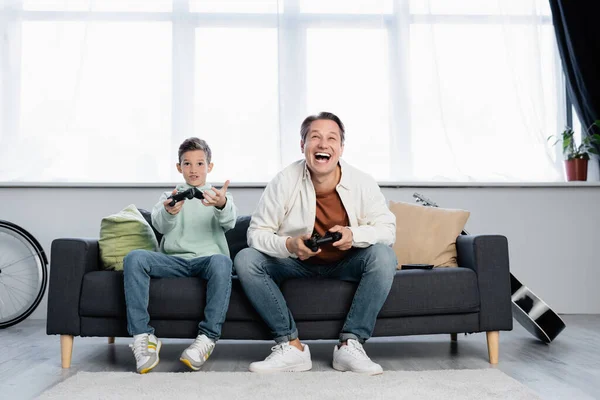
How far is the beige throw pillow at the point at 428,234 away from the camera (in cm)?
276

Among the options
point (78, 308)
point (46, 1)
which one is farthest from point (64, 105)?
point (78, 308)

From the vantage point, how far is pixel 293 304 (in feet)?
7.92

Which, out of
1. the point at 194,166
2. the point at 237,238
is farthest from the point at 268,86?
the point at 194,166

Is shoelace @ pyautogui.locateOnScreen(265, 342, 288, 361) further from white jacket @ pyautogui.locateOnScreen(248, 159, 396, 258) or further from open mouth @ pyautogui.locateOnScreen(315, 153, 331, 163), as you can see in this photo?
open mouth @ pyautogui.locateOnScreen(315, 153, 331, 163)

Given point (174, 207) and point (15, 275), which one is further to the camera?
point (15, 275)

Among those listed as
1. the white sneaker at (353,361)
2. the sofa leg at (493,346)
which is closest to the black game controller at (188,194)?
the white sneaker at (353,361)

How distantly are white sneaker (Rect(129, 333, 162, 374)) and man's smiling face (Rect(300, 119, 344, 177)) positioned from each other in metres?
0.90

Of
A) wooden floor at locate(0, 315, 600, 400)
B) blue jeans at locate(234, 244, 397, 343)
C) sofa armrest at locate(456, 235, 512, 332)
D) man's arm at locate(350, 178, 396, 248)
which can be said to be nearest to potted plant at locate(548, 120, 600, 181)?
wooden floor at locate(0, 315, 600, 400)

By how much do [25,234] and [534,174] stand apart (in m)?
3.13

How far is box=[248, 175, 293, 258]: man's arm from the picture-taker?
7.92 feet

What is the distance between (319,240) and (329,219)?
0.29 m

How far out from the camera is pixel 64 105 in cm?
392

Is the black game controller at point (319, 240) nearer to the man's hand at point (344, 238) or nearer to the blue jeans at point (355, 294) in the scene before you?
the man's hand at point (344, 238)

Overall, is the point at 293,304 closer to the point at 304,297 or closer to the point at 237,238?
the point at 304,297
